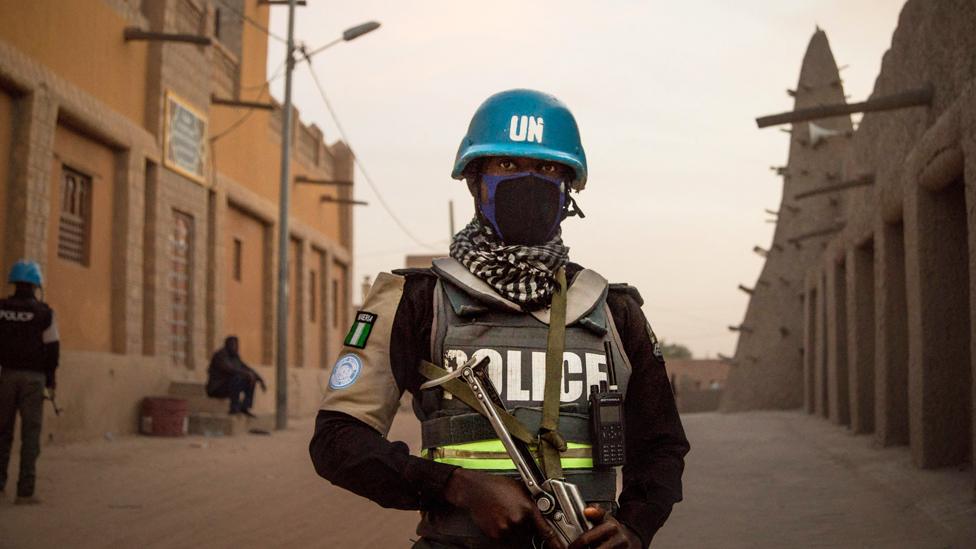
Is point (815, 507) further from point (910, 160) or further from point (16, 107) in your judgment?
point (16, 107)

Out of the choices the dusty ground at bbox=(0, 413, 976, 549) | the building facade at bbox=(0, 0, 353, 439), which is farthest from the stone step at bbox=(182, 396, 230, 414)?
the dusty ground at bbox=(0, 413, 976, 549)

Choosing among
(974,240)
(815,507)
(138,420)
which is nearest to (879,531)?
(815,507)

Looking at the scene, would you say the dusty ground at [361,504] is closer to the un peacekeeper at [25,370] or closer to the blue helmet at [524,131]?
the un peacekeeper at [25,370]

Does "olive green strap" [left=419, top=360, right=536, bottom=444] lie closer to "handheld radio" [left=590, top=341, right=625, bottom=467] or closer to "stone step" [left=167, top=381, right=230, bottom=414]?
"handheld radio" [left=590, top=341, right=625, bottom=467]

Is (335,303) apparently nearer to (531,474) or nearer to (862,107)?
(862,107)

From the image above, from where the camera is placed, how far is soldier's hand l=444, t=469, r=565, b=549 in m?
2.09

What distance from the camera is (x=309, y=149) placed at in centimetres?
2873

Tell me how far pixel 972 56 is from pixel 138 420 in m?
12.3

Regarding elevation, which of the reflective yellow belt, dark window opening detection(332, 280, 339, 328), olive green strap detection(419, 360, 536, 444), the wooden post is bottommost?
the reflective yellow belt

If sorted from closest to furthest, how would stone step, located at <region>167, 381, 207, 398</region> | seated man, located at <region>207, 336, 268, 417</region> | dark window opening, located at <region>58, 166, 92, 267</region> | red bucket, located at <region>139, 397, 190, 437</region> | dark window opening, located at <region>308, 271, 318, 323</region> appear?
dark window opening, located at <region>58, 166, 92, 267</region> → red bucket, located at <region>139, 397, 190, 437</region> → stone step, located at <region>167, 381, 207, 398</region> → seated man, located at <region>207, 336, 268, 417</region> → dark window opening, located at <region>308, 271, 318, 323</region>

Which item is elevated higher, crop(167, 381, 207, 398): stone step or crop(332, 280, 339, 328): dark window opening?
crop(332, 280, 339, 328): dark window opening

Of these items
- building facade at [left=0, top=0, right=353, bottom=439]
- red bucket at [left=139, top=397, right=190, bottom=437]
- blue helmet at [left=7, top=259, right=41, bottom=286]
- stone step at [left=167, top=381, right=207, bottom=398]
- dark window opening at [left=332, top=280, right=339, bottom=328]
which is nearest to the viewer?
blue helmet at [left=7, top=259, right=41, bottom=286]

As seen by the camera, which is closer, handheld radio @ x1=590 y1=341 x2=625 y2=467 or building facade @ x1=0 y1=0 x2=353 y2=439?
handheld radio @ x1=590 y1=341 x2=625 y2=467

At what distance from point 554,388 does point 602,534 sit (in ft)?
1.07
